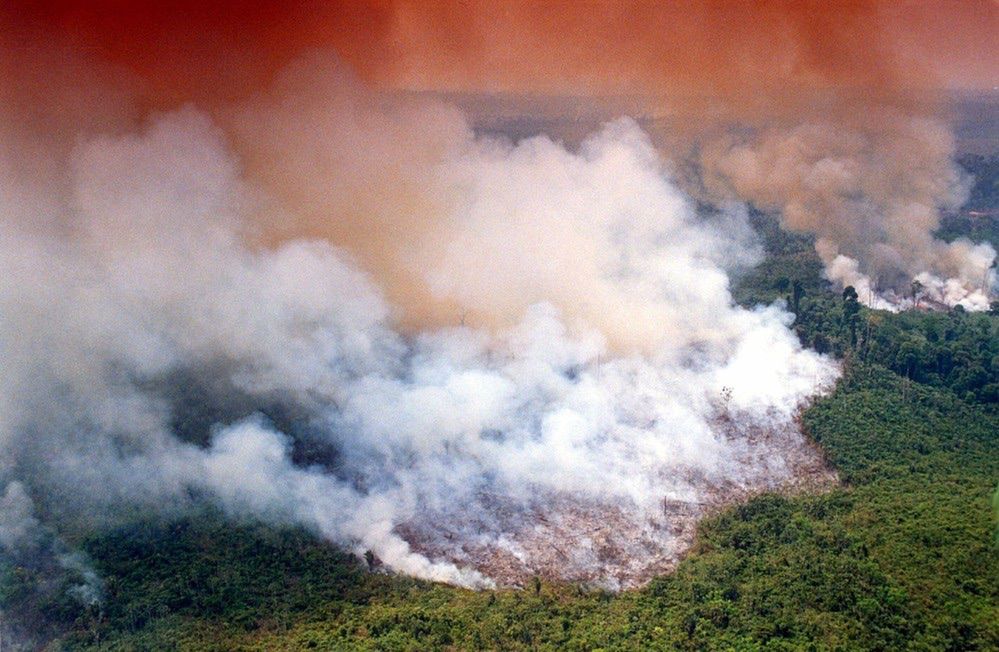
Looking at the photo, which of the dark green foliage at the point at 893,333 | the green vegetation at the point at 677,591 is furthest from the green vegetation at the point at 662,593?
the dark green foliage at the point at 893,333

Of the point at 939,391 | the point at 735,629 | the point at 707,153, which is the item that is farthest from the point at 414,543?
the point at 707,153

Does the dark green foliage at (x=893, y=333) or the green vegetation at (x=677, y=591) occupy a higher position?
the dark green foliage at (x=893, y=333)

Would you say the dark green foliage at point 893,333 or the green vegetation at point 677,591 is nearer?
the green vegetation at point 677,591

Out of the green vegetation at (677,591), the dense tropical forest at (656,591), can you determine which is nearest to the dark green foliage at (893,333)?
the dense tropical forest at (656,591)

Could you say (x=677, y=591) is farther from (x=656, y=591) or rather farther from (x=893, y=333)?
(x=893, y=333)

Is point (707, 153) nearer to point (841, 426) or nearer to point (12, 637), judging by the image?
point (841, 426)

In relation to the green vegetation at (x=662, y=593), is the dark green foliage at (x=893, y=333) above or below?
above

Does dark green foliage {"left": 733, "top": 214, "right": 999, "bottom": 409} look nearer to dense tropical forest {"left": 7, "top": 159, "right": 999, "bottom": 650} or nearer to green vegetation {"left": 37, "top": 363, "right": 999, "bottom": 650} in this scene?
dense tropical forest {"left": 7, "top": 159, "right": 999, "bottom": 650}

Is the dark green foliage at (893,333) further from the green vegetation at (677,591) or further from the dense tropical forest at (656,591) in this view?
the green vegetation at (677,591)

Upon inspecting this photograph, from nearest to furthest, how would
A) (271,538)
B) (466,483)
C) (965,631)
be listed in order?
1. (965,631)
2. (271,538)
3. (466,483)
